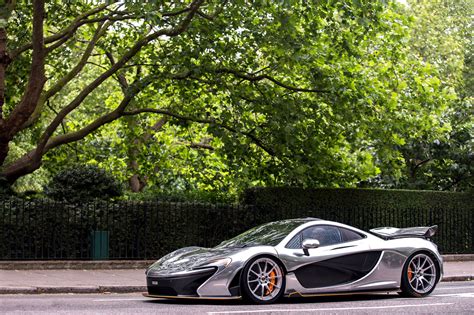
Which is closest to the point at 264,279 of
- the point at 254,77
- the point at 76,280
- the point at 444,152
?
the point at 76,280

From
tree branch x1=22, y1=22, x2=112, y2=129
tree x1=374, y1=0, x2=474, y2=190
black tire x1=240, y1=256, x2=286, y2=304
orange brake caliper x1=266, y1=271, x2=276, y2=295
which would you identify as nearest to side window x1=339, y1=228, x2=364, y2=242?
black tire x1=240, y1=256, x2=286, y2=304

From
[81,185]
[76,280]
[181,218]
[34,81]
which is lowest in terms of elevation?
[76,280]

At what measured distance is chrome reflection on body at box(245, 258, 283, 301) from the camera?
1227 centimetres

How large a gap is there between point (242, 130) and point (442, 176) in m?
9.95

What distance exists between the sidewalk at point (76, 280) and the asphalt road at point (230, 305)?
2.56 ft

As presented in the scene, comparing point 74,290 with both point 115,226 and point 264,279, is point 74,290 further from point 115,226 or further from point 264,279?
point 115,226

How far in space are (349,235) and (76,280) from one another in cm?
610

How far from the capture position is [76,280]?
16625 millimetres

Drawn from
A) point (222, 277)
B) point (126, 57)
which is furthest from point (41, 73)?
point (222, 277)

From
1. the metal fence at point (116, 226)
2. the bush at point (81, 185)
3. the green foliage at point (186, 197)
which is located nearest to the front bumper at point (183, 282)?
the metal fence at point (116, 226)

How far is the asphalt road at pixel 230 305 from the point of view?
1124cm

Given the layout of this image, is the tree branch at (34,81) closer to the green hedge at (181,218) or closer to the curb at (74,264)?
the green hedge at (181,218)

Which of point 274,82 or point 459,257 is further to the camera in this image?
point 459,257

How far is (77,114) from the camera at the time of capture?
1405 inches
